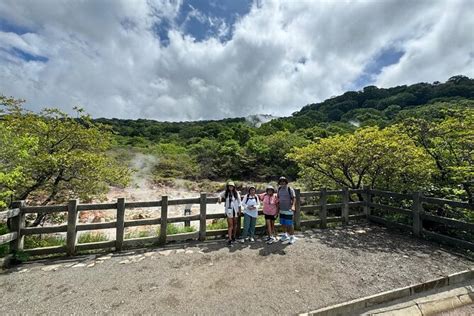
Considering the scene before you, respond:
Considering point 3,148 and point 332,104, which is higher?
point 332,104

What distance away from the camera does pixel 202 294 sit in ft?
12.5

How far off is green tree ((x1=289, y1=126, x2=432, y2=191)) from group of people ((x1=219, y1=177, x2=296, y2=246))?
8.92 ft

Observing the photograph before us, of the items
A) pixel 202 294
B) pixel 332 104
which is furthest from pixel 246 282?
pixel 332 104

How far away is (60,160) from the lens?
18.9 ft

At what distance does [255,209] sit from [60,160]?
15.2ft

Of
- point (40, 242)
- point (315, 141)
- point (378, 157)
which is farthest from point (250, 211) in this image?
point (315, 141)

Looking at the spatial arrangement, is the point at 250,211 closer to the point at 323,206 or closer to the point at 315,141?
the point at 323,206

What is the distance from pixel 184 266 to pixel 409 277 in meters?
4.04

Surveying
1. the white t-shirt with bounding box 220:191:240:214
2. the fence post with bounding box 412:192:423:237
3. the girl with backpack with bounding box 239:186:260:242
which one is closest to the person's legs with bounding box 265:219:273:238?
the girl with backpack with bounding box 239:186:260:242

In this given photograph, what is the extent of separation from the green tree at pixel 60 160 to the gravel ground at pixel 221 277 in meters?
2.06

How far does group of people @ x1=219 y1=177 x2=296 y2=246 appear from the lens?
600 cm

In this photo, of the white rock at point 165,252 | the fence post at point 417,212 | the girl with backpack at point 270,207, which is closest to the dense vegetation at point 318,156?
the fence post at point 417,212

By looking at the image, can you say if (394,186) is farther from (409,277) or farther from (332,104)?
(332,104)

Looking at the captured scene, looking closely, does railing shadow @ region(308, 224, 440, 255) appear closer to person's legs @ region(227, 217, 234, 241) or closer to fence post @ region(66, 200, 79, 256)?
person's legs @ region(227, 217, 234, 241)
